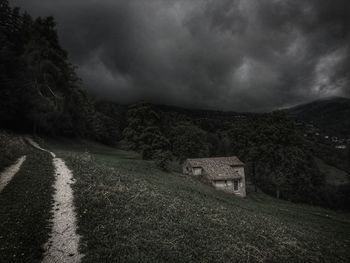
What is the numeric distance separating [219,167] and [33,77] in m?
35.6

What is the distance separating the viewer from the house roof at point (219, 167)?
37.1 metres

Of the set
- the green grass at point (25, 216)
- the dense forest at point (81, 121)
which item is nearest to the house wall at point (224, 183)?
the dense forest at point (81, 121)

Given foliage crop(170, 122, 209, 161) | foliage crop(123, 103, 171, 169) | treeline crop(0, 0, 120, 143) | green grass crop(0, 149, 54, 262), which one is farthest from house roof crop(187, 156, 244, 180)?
green grass crop(0, 149, 54, 262)

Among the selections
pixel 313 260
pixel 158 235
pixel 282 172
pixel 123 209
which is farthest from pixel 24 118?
pixel 282 172

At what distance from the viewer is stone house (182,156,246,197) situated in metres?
36.8

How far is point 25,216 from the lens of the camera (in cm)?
885

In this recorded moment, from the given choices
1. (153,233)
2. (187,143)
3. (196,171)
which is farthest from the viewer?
(187,143)

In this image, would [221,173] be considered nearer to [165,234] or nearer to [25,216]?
[165,234]

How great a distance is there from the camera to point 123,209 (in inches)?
435

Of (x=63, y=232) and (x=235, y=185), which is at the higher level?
(x=63, y=232)

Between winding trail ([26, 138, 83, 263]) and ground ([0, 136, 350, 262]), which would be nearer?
winding trail ([26, 138, 83, 263])

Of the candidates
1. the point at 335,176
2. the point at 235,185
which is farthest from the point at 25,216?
the point at 335,176

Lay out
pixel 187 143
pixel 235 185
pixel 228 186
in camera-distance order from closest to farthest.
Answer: pixel 228 186 → pixel 235 185 → pixel 187 143

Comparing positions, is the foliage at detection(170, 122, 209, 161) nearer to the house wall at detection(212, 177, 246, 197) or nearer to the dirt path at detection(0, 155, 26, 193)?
the house wall at detection(212, 177, 246, 197)
